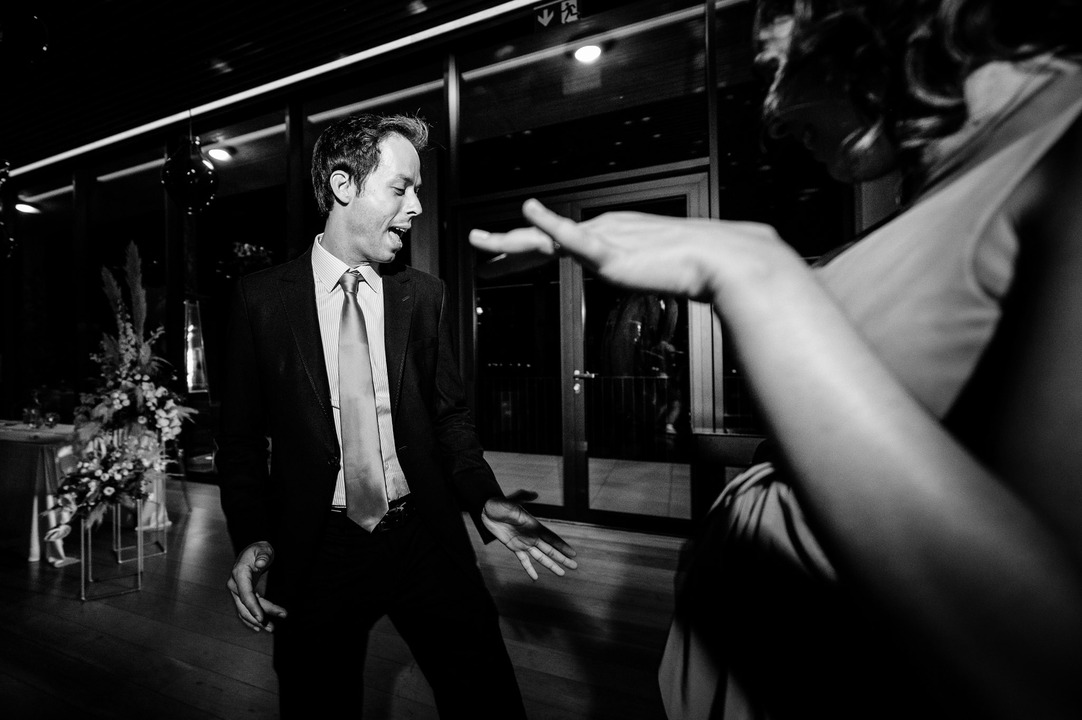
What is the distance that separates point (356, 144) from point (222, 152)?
573 centimetres

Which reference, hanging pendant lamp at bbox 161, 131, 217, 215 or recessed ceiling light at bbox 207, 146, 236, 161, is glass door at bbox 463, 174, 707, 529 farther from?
recessed ceiling light at bbox 207, 146, 236, 161

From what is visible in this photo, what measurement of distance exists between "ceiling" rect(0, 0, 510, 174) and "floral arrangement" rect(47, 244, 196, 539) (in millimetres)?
1605

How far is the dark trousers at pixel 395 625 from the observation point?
3.50 feet

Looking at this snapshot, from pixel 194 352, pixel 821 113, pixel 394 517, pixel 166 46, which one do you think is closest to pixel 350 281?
pixel 394 517

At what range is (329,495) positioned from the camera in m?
1.16

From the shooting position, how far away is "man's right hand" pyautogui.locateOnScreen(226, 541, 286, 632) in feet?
3.36

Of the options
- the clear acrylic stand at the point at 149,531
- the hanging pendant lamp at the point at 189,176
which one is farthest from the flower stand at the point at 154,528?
the hanging pendant lamp at the point at 189,176

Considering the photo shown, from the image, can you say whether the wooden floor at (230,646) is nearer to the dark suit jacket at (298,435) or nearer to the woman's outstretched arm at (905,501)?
the dark suit jacket at (298,435)

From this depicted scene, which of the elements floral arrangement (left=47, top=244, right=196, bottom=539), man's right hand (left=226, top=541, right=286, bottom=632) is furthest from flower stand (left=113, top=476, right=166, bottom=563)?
man's right hand (left=226, top=541, right=286, bottom=632)

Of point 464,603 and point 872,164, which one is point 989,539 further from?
point 464,603

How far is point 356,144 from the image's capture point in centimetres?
138

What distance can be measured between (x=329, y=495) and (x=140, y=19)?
4665mm

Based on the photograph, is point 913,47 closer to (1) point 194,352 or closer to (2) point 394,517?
(2) point 394,517

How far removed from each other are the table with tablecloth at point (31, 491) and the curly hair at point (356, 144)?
345 cm
